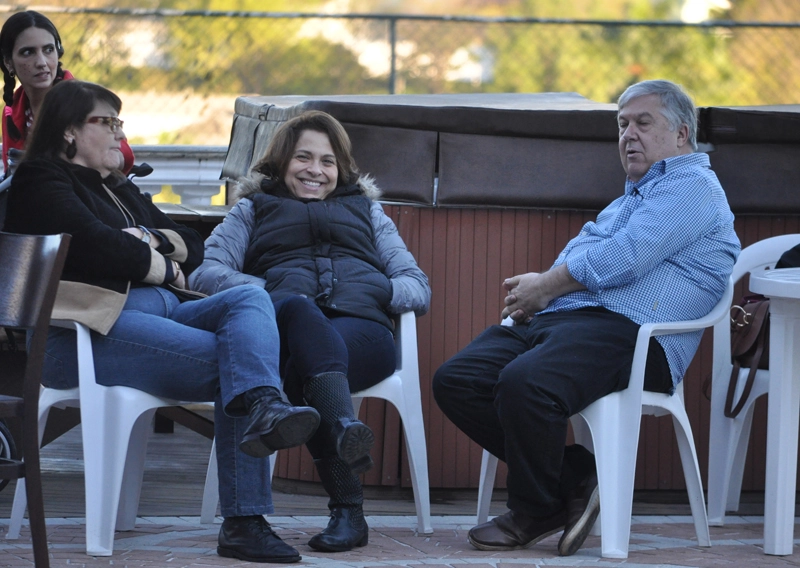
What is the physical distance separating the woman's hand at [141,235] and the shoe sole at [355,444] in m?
0.74

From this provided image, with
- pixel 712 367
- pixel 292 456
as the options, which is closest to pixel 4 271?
pixel 292 456

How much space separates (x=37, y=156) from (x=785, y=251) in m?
2.07

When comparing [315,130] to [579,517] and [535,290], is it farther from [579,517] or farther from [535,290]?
[579,517]

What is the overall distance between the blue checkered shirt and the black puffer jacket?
561mm

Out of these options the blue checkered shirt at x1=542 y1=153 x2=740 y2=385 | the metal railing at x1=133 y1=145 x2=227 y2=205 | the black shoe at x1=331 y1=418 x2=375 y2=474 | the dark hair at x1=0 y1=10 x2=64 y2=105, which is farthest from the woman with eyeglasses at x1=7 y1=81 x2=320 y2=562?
the metal railing at x1=133 y1=145 x2=227 y2=205

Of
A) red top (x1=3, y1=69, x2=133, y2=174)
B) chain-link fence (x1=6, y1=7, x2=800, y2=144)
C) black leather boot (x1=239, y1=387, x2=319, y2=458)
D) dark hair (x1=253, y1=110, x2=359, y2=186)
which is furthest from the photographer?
chain-link fence (x1=6, y1=7, x2=800, y2=144)

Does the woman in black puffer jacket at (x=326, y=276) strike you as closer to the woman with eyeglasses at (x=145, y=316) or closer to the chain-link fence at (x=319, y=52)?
the woman with eyeglasses at (x=145, y=316)

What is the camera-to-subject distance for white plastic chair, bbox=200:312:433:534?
315cm

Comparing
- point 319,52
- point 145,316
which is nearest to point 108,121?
point 145,316

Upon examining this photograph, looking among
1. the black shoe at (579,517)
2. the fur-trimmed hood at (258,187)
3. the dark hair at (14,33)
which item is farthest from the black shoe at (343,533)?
the dark hair at (14,33)

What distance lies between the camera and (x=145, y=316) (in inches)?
115

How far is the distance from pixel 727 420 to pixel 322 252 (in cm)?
126

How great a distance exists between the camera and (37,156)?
3006 millimetres

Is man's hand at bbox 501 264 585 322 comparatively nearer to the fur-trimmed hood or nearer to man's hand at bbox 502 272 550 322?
man's hand at bbox 502 272 550 322
